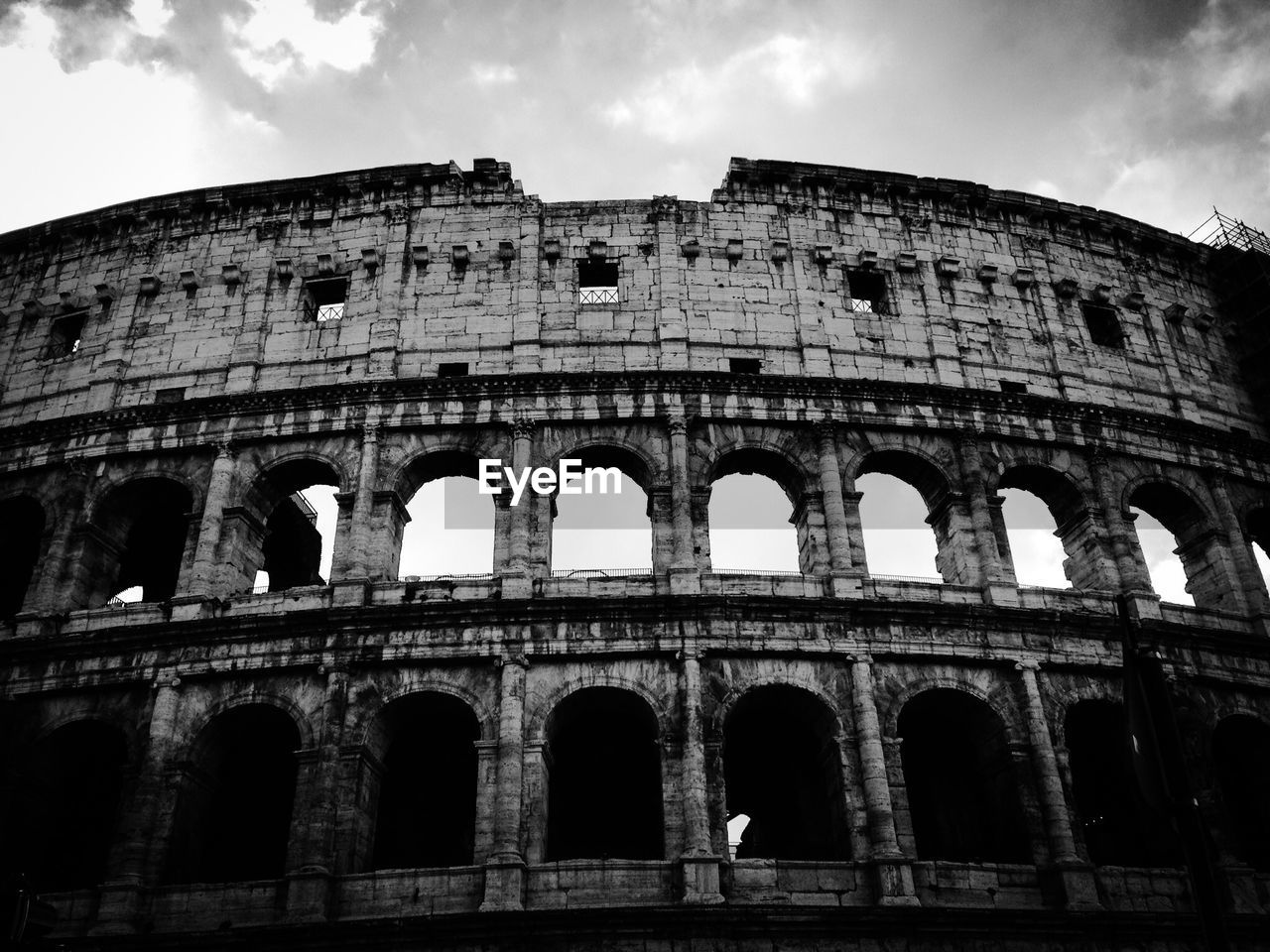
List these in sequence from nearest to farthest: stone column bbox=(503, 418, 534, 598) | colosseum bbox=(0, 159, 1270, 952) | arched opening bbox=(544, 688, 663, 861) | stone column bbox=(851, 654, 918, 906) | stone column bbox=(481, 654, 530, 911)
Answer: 1. stone column bbox=(481, 654, 530, 911)
2. stone column bbox=(851, 654, 918, 906)
3. colosseum bbox=(0, 159, 1270, 952)
4. arched opening bbox=(544, 688, 663, 861)
5. stone column bbox=(503, 418, 534, 598)

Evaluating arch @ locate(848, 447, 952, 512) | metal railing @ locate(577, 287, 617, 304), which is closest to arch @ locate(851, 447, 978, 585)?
arch @ locate(848, 447, 952, 512)

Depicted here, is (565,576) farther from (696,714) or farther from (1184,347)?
(1184,347)

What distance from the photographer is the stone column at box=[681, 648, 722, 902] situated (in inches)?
569

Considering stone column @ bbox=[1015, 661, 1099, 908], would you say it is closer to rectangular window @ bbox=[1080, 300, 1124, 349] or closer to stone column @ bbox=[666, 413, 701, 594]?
stone column @ bbox=[666, 413, 701, 594]

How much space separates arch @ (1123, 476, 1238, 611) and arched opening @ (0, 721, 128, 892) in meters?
18.8

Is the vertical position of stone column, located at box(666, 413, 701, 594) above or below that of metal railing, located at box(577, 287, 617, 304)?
below

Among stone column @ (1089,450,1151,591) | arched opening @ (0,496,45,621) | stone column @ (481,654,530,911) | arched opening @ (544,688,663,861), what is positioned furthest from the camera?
arched opening @ (0,496,45,621)

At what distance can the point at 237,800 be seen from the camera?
17422 millimetres

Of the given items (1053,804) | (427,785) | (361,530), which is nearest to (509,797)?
(427,785)

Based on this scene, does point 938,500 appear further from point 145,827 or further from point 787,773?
point 145,827

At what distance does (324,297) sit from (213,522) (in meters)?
5.91

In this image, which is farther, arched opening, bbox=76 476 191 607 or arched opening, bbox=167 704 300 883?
arched opening, bbox=76 476 191 607

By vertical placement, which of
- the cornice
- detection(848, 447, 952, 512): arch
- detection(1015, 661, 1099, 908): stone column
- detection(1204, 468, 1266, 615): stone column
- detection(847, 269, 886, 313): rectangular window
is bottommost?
detection(1015, 661, 1099, 908): stone column

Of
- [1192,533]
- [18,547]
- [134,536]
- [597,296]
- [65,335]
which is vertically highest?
[65,335]
